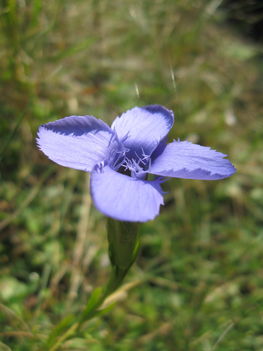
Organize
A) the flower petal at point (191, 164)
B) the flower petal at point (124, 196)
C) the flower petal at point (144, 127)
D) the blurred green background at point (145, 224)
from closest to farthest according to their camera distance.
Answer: the flower petal at point (124, 196), the flower petal at point (191, 164), the flower petal at point (144, 127), the blurred green background at point (145, 224)

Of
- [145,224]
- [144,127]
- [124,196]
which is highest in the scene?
[144,127]

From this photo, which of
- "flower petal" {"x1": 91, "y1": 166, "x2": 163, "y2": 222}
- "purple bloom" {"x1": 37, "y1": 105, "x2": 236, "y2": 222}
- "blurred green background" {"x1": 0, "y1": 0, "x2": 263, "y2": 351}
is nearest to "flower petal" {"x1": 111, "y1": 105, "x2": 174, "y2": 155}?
"purple bloom" {"x1": 37, "y1": 105, "x2": 236, "y2": 222}

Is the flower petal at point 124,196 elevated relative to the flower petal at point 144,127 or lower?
lower

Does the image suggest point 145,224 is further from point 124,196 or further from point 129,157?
point 124,196

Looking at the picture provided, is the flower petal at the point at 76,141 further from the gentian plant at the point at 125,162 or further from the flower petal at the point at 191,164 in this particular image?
the flower petal at the point at 191,164

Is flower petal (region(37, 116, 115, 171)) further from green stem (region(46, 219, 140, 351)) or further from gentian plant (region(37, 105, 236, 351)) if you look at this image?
green stem (region(46, 219, 140, 351))

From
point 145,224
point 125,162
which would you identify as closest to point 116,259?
point 125,162

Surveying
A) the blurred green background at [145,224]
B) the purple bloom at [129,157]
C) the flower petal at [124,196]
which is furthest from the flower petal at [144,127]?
the blurred green background at [145,224]
